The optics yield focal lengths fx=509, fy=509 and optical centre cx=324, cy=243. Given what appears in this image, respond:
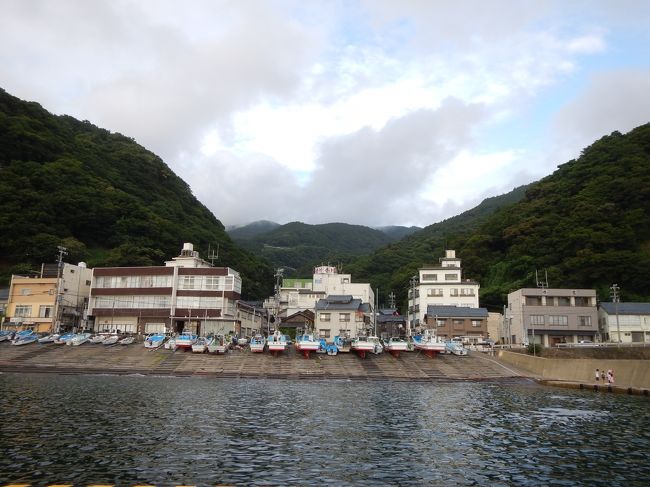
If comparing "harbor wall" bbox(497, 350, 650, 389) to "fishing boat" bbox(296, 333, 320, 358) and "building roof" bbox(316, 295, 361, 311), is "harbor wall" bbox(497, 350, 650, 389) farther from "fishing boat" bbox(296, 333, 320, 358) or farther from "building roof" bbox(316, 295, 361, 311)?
"building roof" bbox(316, 295, 361, 311)

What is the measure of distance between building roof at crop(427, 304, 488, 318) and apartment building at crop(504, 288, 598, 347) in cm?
620

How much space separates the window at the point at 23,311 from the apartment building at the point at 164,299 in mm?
7701

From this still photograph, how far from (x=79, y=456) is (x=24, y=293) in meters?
63.3

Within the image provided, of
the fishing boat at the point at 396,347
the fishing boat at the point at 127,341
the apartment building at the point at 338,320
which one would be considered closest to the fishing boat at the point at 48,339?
the fishing boat at the point at 127,341

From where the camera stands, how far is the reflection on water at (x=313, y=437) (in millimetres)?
16891

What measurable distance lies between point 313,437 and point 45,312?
62.4 metres

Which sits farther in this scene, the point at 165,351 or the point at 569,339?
the point at 569,339

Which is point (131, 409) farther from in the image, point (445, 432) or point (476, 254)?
point (476, 254)

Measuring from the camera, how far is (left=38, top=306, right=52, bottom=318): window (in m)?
71.4

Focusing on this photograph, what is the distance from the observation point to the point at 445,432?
24.8 m

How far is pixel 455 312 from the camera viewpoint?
267 ft

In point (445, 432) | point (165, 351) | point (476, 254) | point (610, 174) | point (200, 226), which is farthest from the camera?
point (200, 226)

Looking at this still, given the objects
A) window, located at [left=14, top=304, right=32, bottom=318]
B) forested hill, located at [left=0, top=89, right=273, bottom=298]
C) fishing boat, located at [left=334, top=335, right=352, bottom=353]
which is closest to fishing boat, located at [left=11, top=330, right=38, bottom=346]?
window, located at [left=14, top=304, right=32, bottom=318]

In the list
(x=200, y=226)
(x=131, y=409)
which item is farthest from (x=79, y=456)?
(x=200, y=226)
